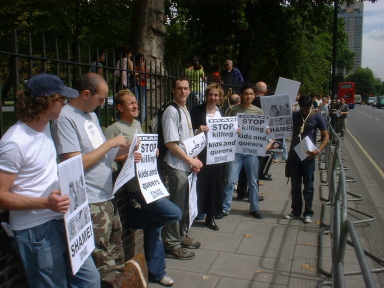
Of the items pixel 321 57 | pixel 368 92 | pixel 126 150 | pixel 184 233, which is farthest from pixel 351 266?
pixel 368 92

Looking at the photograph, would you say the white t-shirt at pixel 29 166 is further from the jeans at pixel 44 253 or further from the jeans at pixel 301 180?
the jeans at pixel 301 180

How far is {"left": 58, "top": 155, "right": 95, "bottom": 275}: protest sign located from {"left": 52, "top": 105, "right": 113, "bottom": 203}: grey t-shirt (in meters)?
0.32

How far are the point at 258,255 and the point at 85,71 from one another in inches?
132

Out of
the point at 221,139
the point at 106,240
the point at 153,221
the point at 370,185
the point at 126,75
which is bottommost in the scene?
the point at 370,185

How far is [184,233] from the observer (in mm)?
5078

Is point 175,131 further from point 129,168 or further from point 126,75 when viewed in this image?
point 129,168

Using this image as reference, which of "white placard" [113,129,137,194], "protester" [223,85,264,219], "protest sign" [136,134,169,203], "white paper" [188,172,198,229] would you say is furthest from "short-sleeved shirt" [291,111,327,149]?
"white placard" [113,129,137,194]

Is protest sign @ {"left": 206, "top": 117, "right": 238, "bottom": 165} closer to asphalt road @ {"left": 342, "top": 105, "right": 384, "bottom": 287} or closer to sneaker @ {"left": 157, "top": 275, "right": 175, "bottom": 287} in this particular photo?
sneaker @ {"left": 157, "top": 275, "right": 175, "bottom": 287}

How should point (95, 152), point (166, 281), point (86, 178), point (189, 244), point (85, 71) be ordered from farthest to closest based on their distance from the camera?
point (85, 71)
point (189, 244)
point (166, 281)
point (86, 178)
point (95, 152)

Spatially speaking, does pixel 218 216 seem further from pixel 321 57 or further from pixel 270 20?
pixel 321 57

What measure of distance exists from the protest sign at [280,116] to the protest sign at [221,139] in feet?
3.09

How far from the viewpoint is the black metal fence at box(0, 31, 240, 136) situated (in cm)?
293

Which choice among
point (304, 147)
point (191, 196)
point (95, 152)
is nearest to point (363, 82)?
point (304, 147)

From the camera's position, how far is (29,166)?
2.35 metres
